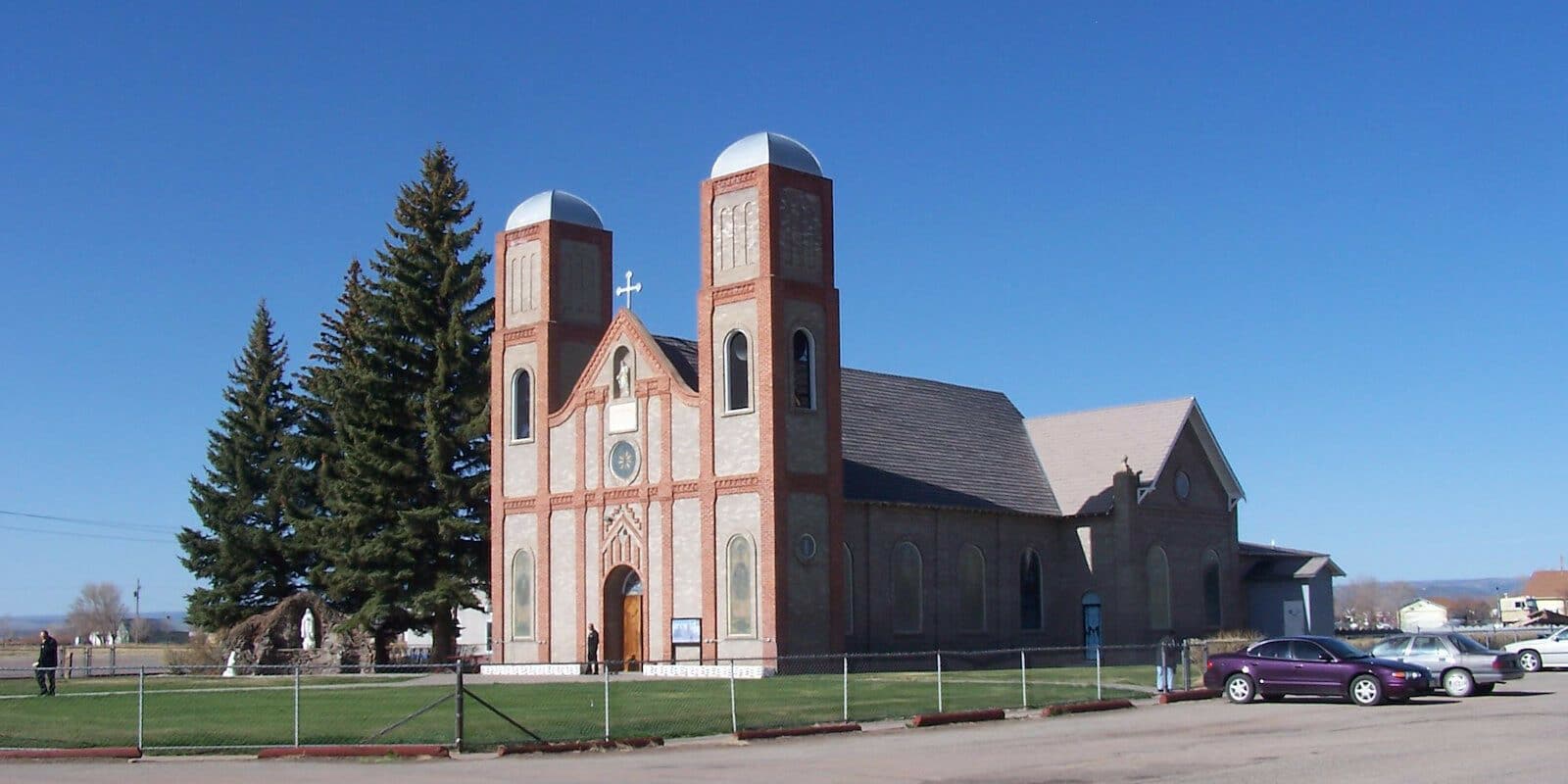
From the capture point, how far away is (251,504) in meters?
61.6

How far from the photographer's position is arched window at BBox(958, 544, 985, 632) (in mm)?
49719

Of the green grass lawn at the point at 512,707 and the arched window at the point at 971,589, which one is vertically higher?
the arched window at the point at 971,589

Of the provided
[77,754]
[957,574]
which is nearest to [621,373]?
[957,574]

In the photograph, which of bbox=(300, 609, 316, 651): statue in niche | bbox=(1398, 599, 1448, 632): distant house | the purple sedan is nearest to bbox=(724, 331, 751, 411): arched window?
the purple sedan

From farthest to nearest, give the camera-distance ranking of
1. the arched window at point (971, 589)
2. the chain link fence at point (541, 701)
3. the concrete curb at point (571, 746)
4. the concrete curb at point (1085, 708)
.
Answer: the arched window at point (971, 589), the concrete curb at point (1085, 708), the chain link fence at point (541, 701), the concrete curb at point (571, 746)

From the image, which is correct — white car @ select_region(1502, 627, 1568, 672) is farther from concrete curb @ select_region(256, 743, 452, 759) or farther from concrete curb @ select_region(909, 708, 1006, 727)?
concrete curb @ select_region(256, 743, 452, 759)

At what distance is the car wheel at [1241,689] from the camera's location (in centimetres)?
3108

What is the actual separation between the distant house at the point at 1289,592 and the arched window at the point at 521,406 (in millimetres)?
26456

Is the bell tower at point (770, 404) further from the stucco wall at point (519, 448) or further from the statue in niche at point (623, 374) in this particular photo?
the stucco wall at point (519, 448)

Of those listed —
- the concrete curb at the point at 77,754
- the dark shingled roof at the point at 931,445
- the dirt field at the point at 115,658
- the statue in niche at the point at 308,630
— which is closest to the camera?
the concrete curb at the point at 77,754

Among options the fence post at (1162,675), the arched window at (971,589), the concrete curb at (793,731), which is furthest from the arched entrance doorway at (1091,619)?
the concrete curb at (793,731)

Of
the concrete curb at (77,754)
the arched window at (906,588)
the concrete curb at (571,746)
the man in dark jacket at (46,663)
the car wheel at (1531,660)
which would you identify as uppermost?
the arched window at (906,588)

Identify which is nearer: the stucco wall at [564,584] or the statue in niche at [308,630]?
the stucco wall at [564,584]

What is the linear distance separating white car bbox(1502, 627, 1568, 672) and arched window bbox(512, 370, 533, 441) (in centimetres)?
2915
